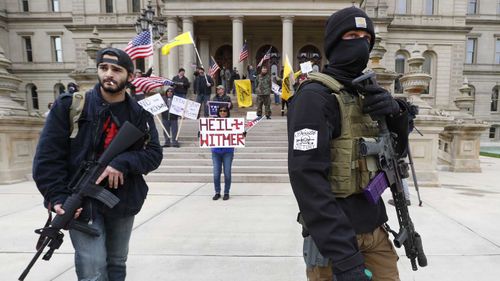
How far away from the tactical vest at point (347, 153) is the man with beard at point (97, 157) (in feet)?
4.70

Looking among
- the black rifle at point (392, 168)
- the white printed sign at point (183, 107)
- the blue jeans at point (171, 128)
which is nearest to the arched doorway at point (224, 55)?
the blue jeans at point (171, 128)

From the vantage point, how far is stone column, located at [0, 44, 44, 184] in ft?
27.4

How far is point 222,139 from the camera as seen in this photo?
23.2ft

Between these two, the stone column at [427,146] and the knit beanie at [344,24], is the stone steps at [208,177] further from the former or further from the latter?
the knit beanie at [344,24]

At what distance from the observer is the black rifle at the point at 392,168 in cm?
173

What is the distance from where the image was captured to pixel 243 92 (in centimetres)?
1287

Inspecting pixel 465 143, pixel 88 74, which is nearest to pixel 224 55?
pixel 88 74

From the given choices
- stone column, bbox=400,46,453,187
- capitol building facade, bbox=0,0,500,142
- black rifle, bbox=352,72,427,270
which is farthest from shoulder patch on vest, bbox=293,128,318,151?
capitol building facade, bbox=0,0,500,142

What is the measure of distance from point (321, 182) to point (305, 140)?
22cm

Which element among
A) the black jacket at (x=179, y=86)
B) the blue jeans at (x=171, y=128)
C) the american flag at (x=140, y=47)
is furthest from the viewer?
the black jacket at (x=179, y=86)

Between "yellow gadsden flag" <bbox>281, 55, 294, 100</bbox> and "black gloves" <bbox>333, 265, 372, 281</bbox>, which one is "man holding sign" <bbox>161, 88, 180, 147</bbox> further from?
"black gloves" <bbox>333, 265, 372, 281</bbox>

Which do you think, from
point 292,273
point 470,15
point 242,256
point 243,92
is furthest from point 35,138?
point 470,15

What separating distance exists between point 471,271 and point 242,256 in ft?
8.12

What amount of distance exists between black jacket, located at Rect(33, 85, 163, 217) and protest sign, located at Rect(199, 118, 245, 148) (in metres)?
4.53
